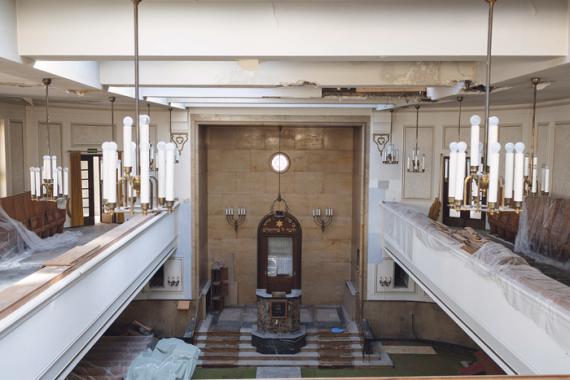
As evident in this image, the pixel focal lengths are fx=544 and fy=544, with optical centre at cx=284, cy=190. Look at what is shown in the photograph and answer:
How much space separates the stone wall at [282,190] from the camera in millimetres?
13914

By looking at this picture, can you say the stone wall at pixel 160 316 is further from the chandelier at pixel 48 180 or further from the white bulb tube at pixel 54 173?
the white bulb tube at pixel 54 173

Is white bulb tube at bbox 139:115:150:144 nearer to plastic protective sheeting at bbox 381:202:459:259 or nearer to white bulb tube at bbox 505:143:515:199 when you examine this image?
white bulb tube at bbox 505:143:515:199

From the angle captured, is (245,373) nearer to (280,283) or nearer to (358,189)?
(280,283)

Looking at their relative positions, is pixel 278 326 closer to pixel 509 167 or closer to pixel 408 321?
pixel 408 321

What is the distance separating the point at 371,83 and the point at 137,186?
3.81 metres

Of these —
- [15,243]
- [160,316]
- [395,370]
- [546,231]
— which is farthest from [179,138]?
[546,231]

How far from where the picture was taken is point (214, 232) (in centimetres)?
1407

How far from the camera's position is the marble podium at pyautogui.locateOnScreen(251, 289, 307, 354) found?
11750 millimetres

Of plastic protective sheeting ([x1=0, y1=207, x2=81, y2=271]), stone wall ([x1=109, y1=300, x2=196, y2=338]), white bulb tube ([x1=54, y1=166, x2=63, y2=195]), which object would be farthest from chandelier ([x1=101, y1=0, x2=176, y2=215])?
stone wall ([x1=109, y1=300, x2=196, y2=338])

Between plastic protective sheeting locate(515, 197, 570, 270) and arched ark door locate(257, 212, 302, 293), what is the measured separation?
540 cm

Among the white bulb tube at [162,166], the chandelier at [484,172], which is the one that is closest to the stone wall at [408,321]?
the chandelier at [484,172]

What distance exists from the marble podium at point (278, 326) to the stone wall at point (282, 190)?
217 centimetres

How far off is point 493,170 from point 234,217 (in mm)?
10973

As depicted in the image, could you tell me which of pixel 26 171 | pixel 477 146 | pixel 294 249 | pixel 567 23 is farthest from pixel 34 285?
pixel 294 249
